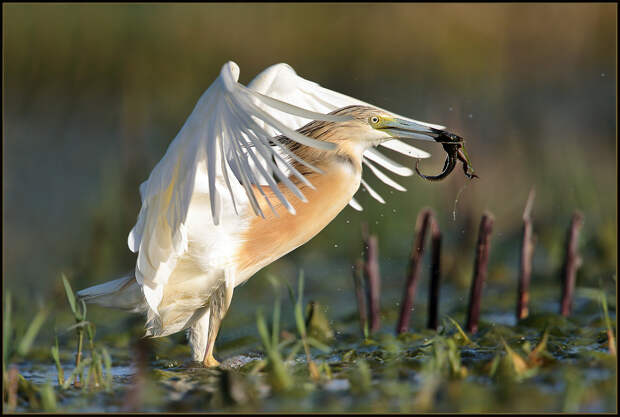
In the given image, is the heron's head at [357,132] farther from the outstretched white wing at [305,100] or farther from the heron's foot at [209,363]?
the heron's foot at [209,363]

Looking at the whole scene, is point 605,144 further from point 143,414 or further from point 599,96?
point 143,414

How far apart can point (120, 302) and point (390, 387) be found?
5.68 feet

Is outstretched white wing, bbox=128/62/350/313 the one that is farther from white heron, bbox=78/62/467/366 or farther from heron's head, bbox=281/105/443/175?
heron's head, bbox=281/105/443/175

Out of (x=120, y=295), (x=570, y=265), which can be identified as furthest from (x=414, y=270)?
(x=120, y=295)

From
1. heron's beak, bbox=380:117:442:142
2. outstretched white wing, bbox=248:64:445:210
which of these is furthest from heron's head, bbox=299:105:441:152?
outstretched white wing, bbox=248:64:445:210

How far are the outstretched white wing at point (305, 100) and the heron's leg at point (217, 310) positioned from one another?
0.98 meters

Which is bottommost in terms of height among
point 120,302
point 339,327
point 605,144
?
point 339,327

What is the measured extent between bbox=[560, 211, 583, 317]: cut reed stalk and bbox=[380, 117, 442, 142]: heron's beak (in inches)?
51.1

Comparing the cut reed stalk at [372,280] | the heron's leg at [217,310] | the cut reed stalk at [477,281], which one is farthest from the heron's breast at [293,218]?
the cut reed stalk at [477,281]

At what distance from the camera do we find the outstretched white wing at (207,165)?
13.1 feet

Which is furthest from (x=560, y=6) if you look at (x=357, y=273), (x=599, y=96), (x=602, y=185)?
(x=357, y=273)

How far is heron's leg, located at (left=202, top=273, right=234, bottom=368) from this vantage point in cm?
478

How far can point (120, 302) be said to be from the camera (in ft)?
16.5

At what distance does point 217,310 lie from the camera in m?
4.84
